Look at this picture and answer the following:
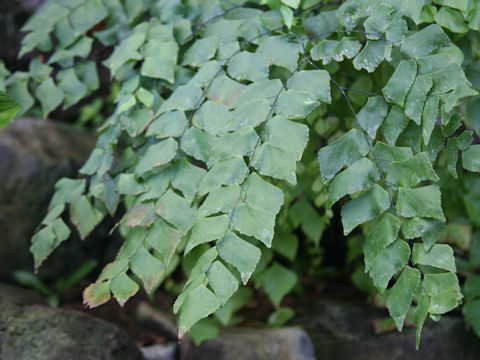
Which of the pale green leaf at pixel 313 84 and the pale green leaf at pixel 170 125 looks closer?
the pale green leaf at pixel 313 84

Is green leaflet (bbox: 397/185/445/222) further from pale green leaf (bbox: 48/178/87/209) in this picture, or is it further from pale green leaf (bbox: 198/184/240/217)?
pale green leaf (bbox: 48/178/87/209)

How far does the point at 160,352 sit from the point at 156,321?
0.76 feet

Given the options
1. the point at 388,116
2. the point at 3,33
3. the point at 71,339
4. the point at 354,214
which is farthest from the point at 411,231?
the point at 3,33

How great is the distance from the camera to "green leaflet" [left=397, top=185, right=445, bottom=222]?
33.7 inches

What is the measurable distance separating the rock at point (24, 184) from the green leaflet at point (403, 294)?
74.2 inches

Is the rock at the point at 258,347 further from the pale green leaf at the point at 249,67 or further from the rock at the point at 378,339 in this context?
the pale green leaf at the point at 249,67

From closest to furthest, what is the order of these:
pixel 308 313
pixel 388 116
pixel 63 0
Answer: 1. pixel 388 116
2. pixel 63 0
3. pixel 308 313

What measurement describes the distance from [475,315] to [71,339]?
4.17 ft

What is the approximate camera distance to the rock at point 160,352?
6.03 ft

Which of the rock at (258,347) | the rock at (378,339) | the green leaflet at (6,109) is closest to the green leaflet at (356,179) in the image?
the green leaflet at (6,109)

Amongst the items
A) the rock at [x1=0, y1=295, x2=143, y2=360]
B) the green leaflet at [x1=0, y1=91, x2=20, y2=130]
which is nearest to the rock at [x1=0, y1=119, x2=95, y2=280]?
the rock at [x1=0, y1=295, x2=143, y2=360]

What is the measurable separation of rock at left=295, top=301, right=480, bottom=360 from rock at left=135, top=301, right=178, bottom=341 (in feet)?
1.82

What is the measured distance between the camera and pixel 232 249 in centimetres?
85

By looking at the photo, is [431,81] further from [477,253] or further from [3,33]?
[3,33]
